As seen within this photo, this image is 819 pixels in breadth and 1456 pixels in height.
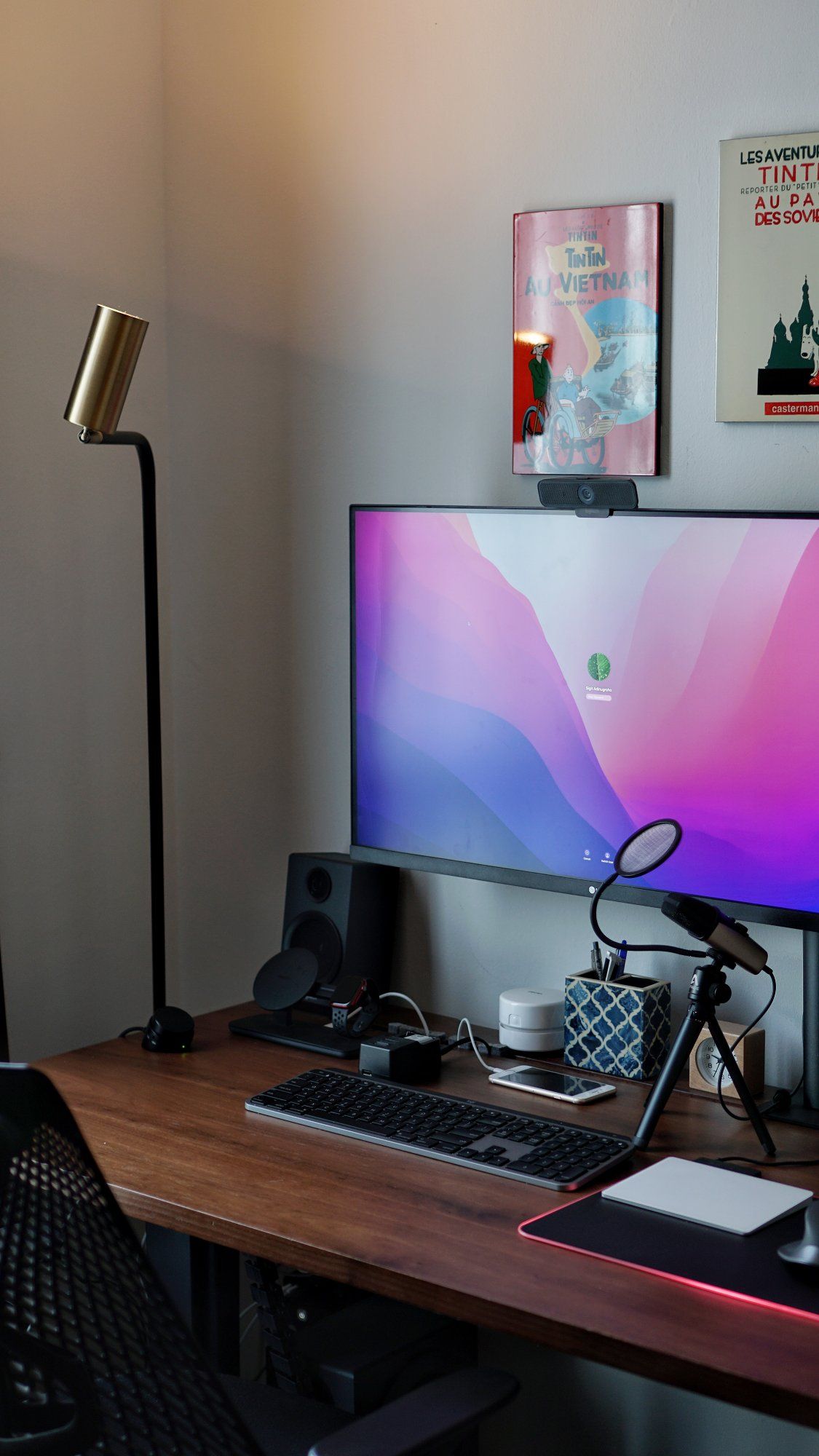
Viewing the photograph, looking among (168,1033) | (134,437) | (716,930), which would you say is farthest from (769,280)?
(168,1033)

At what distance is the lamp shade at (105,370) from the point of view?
1.97 metres

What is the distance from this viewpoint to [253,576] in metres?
2.36

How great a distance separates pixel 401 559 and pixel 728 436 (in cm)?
45

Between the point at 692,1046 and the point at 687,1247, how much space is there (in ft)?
0.93

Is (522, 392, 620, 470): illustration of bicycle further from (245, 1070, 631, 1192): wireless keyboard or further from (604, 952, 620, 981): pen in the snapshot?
(245, 1070, 631, 1192): wireless keyboard

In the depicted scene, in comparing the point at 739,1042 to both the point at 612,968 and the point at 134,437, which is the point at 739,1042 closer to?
the point at 612,968

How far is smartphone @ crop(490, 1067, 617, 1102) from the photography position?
1757mm

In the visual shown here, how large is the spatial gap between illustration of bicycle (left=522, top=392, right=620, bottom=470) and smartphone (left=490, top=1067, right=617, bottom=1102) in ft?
2.53

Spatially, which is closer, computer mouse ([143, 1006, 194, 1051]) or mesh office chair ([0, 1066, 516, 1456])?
mesh office chair ([0, 1066, 516, 1456])

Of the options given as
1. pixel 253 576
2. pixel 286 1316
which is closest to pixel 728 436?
pixel 253 576

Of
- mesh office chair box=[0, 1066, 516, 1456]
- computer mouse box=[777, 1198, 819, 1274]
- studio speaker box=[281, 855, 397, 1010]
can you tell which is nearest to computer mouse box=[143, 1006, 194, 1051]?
studio speaker box=[281, 855, 397, 1010]

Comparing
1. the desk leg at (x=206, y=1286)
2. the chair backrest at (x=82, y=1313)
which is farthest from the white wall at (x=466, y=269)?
the chair backrest at (x=82, y=1313)

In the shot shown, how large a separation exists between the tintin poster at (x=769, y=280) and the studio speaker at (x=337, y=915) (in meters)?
0.81

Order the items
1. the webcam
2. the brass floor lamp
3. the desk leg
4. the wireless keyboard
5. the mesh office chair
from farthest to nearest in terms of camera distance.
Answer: the brass floor lamp
the webcam
the desk leg
the wireless keyboard
the mesh office chair
